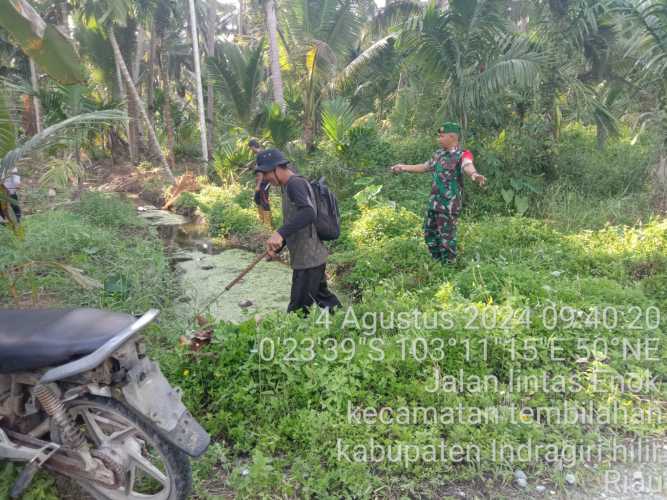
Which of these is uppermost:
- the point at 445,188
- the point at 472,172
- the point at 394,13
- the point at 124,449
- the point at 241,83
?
the point at 394,13

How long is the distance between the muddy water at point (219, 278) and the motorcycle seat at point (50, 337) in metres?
1.58

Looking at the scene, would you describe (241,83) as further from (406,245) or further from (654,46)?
(654,46)

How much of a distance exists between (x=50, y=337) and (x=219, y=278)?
4445 millimetres

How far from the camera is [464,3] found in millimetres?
7594

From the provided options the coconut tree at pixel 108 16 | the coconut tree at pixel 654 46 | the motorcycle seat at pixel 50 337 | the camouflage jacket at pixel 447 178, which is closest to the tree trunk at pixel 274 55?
the coconut tree at pixel 108 16

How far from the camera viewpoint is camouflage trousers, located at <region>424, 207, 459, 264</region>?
5.36m

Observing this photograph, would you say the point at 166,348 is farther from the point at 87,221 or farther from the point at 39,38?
the point at 87,221

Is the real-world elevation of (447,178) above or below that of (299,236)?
above

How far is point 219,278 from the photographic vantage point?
665cm

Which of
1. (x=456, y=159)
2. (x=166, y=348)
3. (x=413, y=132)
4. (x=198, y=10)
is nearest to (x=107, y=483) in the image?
(x=166, y=348)

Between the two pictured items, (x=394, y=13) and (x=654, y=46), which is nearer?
(x=654, y=46)

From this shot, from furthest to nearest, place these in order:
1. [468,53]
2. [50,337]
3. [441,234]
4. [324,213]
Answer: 1. [468,53]
2. [441,234]
3. [324,213]
4. [50,337]

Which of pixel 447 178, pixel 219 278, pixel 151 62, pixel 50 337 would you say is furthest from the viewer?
pixel 151 62

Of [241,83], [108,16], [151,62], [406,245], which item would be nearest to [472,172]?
[406,245]
